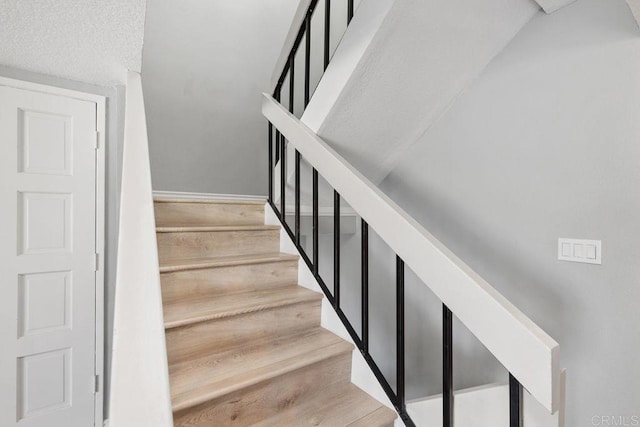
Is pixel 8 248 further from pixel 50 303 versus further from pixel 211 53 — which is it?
pixel 211 53

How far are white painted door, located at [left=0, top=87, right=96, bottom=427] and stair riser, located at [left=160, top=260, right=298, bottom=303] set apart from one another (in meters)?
0.90

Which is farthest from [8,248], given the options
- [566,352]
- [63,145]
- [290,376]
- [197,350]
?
[566,352]

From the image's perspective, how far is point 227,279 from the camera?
5.53ft

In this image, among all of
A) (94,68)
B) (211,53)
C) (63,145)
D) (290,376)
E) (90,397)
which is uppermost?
(211,53)

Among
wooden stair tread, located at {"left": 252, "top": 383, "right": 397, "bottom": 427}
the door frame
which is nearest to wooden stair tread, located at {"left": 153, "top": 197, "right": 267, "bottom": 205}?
the door frame

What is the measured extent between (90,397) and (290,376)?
1.54 metres

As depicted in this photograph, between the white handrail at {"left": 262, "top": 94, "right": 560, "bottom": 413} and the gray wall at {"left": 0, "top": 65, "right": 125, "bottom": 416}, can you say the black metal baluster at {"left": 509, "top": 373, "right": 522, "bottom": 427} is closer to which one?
the white handrail at {"left": 262, "top": 94, "right": 560, "bottom": 413}

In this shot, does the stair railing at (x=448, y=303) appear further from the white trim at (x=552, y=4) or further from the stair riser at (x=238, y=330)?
the white trim at (x=552, y=4)

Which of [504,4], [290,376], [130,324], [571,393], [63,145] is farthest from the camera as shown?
[63,145]

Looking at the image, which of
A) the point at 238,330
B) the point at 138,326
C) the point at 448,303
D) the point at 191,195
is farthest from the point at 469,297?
the point at 191,195

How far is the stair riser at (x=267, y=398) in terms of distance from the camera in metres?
1.12

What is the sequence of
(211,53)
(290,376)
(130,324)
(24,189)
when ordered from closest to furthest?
(130,324), (290,376), (24,189), (211,53)

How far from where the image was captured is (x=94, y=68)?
188 cm

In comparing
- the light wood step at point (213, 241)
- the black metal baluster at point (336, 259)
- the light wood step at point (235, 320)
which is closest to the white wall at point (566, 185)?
the black metal baluster at point (336, 259)
